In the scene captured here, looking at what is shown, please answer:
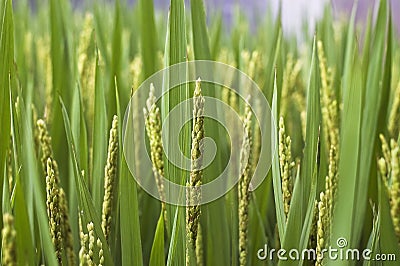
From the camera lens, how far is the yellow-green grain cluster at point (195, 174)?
31 centimetres

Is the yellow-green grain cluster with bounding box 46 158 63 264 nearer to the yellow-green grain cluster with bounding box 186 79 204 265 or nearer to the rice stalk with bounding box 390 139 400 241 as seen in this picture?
the yellow-green grain cluster with bounding box 186 79 204 265

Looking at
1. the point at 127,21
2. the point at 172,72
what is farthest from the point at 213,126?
the point at 127,21

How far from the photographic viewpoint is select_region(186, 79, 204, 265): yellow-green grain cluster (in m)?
0.31

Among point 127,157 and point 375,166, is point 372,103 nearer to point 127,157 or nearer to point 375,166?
point 375,166

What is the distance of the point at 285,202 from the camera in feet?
1.22

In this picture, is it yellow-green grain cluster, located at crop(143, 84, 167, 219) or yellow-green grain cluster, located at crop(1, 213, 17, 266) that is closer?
yellow-green grain cluster, located at crop(1, 213, 17, 266)

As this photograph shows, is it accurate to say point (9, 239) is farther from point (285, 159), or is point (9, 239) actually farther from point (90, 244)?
point (285, 159)

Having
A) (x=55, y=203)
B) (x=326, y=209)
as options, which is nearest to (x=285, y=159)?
(x=326, y=209)

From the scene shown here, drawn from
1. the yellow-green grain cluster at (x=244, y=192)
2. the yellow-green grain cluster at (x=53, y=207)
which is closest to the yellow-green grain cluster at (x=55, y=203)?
the yellow-green grain cluster at (x=53, y=207)

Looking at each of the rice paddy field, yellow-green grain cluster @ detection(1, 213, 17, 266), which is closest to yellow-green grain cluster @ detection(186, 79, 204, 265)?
the rice paddy field

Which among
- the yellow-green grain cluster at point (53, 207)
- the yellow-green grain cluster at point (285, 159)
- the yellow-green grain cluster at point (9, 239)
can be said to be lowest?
the yellow-green grain cluster at point (9, 239)

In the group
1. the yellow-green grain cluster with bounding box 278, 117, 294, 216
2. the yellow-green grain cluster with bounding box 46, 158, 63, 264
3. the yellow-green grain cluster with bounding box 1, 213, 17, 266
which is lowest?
the yellow-green grain cluster with bounding box 1, 213, 17, 266

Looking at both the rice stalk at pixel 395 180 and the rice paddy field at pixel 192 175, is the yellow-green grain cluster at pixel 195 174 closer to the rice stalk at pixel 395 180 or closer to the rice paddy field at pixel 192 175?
the rice paddy field at pixel 192 175

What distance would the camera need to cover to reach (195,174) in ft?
1.05
